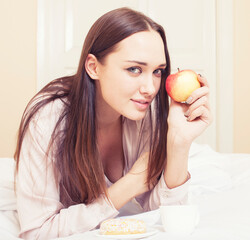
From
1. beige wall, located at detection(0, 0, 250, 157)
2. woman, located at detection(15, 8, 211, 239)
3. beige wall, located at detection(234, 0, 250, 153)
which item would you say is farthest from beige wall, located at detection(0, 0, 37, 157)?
woman, located at detection(15, 8, 211, 239)

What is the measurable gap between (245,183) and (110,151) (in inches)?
20.9

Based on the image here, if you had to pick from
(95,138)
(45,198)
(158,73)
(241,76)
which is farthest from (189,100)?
(241,76)

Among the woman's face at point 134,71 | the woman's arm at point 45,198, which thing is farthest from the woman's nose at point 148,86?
the woman's arm at point 45,198

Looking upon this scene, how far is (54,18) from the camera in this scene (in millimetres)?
3117

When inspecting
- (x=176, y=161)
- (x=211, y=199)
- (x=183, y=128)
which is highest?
(x=183, y=128)

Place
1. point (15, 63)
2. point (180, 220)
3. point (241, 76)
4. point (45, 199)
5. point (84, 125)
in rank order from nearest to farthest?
point (180, 220) → point (45, 199) → point (84, 125) → point (15, 63) → point (241, 76)

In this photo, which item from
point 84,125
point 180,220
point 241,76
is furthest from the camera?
point 241,76

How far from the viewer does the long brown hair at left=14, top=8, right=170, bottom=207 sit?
→ 1179mm

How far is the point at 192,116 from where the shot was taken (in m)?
1.18

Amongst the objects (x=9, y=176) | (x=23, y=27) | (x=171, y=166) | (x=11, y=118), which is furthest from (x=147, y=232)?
(x=23, y=27)

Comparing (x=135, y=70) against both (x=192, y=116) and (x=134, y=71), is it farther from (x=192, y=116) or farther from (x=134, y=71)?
(x=192, y=116)

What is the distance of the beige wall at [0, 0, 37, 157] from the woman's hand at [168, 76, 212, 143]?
2.02 metres

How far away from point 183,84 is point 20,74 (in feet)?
6.99

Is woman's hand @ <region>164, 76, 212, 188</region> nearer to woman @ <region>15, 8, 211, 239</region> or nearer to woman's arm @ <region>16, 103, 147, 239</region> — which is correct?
woman @ <region>15, 8, 211, 239</region>
